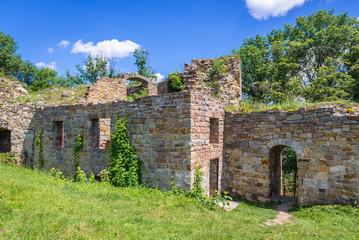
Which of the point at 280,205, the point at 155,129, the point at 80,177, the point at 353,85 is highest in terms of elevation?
the point at 353,85

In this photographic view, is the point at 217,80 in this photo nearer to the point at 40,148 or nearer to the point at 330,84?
the point at 40,148

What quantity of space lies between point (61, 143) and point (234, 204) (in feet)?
26.6

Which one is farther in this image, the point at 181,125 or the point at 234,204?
the point at 234,204

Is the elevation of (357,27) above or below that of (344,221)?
above

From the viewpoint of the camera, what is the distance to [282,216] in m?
7.08

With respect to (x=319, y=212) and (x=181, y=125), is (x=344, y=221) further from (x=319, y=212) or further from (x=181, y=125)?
(x=181, y=125)

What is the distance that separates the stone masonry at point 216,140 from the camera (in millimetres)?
6918

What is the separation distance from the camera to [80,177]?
8.74 meters

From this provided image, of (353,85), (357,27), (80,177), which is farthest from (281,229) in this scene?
(357,27)

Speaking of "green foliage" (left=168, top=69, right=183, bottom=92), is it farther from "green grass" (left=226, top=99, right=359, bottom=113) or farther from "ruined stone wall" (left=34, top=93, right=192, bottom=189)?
"ruined stone wall" (left=34, top=93, right=192, bottom=189)

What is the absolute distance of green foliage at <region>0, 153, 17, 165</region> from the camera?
36.4 feet

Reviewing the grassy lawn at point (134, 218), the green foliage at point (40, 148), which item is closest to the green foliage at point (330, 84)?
the grassy lawn at point (134, 218)

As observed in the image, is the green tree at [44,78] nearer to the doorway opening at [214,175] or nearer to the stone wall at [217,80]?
the stone wall at [217,80]

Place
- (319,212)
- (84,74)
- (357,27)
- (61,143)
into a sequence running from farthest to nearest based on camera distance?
(84,74) < (357,27) < (61,143) < (319,212)
